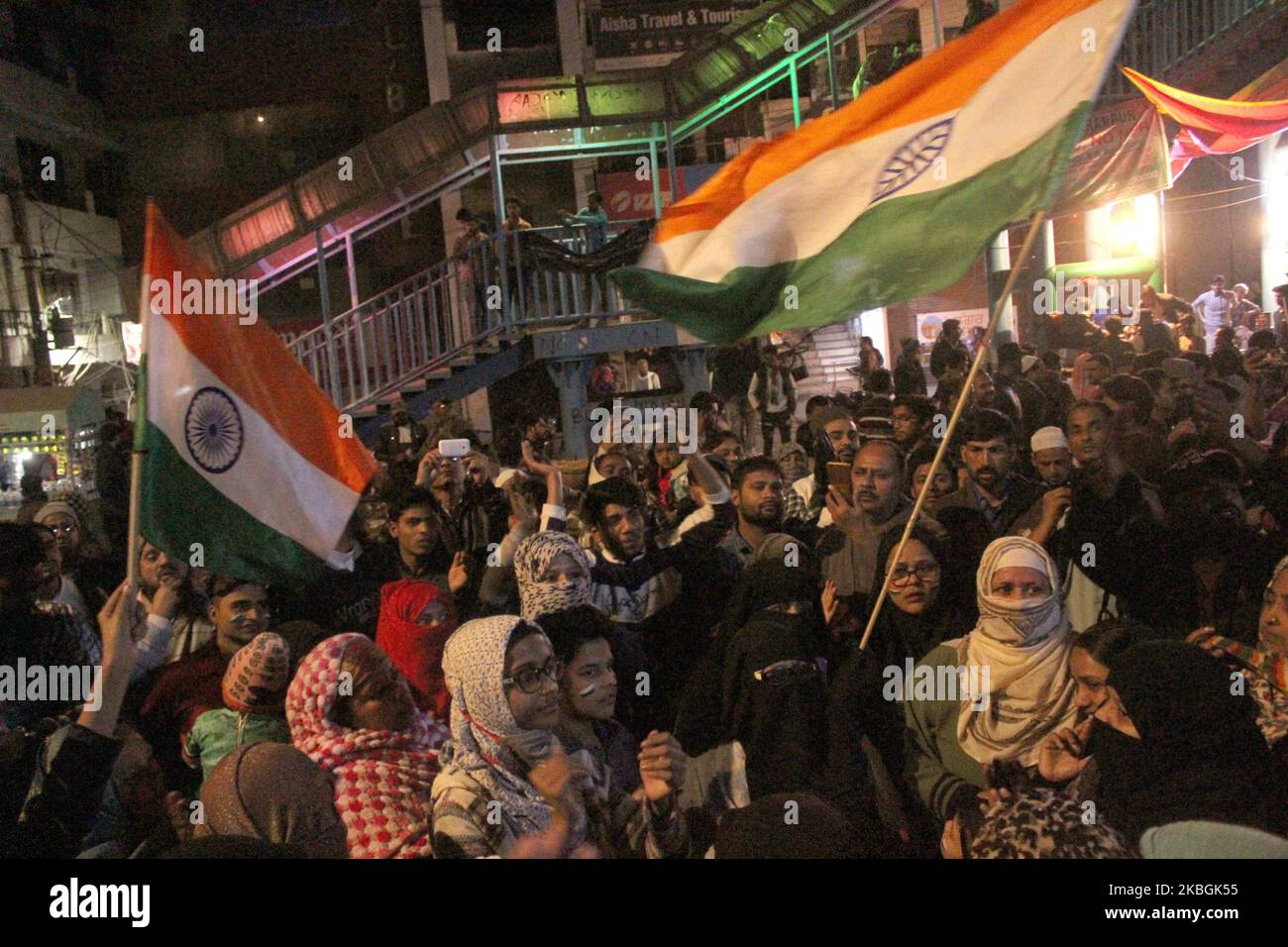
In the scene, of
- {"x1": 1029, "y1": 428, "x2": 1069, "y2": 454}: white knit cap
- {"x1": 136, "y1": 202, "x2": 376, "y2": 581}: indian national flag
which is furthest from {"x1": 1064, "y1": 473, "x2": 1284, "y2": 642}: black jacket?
{"x1": 136, "y1": 202, "x2": 376, "y2": 581}: indian national flag

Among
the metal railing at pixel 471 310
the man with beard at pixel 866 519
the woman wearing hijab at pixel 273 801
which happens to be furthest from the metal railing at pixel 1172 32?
the woman wearing hijab at pixel 273 801

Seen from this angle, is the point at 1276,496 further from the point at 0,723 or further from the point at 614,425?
the point at 0,723

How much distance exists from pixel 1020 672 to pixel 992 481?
1577 mm

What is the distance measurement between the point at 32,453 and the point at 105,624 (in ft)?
27.1

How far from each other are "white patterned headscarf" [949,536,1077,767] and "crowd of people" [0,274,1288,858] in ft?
0.03

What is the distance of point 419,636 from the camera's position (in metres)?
4.48

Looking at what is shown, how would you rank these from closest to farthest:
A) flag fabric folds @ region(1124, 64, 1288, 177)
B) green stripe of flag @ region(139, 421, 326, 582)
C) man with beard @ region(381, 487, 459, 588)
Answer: green stripe of flag @ region(139, 421, 326, 582) → man with beard @ region(381, 487, 459, 588) → flag fabric folds @ region(1124, 64, 1288, 177)

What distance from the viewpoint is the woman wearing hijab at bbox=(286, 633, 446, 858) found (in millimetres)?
3381

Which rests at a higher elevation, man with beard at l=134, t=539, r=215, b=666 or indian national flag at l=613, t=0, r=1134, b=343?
indian national flag at l=613, t=0, r=1134, b=343

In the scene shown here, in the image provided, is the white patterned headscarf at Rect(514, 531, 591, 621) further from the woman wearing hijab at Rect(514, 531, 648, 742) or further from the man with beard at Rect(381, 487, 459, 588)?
the man with beard at Rect(381, 487, 459, 588)

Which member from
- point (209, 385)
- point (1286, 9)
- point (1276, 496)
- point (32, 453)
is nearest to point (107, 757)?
point (209, 385)

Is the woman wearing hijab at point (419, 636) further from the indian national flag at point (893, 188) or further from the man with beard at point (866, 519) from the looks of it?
the man with beard at point (866, 519)

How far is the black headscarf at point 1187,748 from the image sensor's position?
3170mm

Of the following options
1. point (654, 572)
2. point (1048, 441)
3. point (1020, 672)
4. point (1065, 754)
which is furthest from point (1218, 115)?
point (1065, 754)
